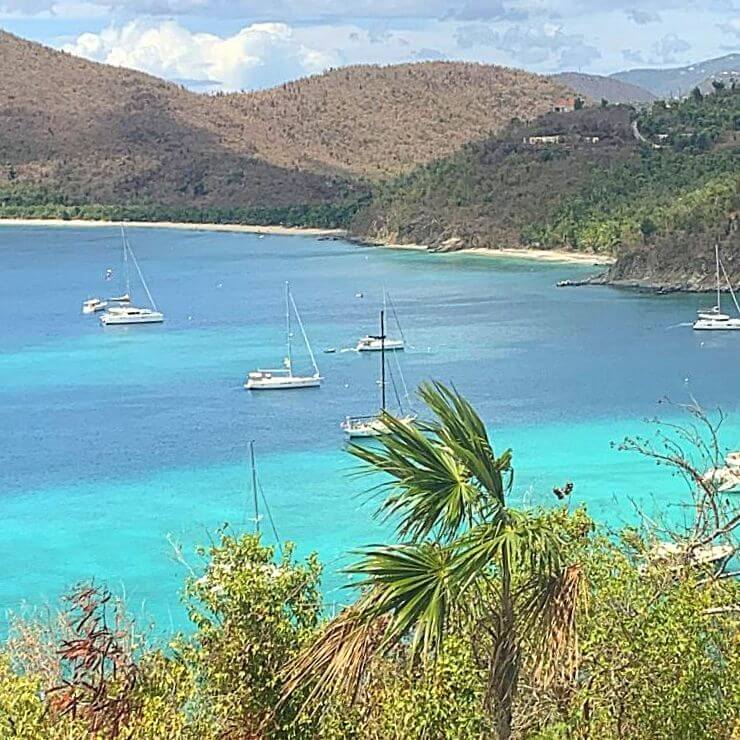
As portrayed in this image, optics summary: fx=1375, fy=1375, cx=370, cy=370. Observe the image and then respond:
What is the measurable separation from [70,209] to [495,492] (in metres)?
125

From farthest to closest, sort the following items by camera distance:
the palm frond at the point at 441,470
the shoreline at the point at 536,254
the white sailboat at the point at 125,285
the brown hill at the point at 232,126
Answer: the brown hill at the point at 232,126 → the shoreline at the point at 536,254 → the white sailboat at the point at 125,285 → the palm frond at the point at 441,470

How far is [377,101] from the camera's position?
169875 mm

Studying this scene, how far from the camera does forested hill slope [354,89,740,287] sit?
66125 millimetres

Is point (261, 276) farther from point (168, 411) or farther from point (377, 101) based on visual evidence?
point (377, 101)

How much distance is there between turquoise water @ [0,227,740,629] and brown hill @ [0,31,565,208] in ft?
202

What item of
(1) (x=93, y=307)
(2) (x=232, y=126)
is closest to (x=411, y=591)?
(1) (x=93, y=307)

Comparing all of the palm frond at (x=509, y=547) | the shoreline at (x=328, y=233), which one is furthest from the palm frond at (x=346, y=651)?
the shoreline at (x=328, y=233)

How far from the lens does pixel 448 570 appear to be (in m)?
5.36

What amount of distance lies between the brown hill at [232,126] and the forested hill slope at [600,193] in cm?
2926

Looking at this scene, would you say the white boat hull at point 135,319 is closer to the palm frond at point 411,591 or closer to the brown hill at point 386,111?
the palm frond at point 411,591

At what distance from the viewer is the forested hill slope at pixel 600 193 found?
217 ft

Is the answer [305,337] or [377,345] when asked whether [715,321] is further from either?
[305,337]

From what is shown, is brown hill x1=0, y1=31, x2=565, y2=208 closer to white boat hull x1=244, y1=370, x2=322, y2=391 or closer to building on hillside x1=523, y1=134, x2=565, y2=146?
building on hillside x1=523, y1=134, x2=565, y2=146

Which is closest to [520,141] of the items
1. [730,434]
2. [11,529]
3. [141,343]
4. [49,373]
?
[141,343]
